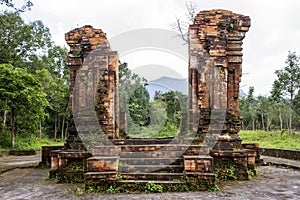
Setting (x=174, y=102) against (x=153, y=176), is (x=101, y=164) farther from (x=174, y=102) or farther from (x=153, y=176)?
(x=174, y=102)

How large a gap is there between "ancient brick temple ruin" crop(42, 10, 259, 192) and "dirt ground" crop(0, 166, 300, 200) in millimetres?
350

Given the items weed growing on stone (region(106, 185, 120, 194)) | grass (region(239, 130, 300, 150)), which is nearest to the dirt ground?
weed growing on stone (region(106, 185, 120, 194))

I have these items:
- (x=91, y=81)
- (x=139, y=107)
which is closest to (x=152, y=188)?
(x=91, y=81)

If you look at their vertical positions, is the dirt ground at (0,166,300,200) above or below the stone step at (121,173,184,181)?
below

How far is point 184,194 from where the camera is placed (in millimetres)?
5180

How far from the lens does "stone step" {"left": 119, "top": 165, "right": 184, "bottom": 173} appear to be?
6.27m

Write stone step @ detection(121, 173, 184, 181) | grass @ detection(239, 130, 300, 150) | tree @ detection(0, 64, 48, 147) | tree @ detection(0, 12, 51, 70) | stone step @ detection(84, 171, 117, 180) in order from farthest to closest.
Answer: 1. tree @ detection(0, 12, 51, 70)
2. grass @ detection(239, 130, 300, 150)
3. tree @ detection(0, 64, 48, 147)
4. stone step @ detection(121, 173, 184, 181)
5. stone step @ detection(84, 171, 117, 180)

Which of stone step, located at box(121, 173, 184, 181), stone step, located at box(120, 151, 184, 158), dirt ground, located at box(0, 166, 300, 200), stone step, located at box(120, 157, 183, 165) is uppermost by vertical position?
stone step, located at box(120, 151, 184, 158)

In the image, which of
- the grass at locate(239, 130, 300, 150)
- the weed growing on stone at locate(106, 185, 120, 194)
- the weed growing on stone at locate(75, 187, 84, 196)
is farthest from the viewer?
the grass at locate(239, 130, 300, 150)

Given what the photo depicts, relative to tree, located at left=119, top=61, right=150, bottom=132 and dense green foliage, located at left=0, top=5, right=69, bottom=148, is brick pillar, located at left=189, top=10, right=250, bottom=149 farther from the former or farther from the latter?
tree, located at left=119, top=61, right=150, bottom=132

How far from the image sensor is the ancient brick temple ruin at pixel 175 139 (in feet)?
19.1

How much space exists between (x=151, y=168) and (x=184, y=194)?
1.32 m

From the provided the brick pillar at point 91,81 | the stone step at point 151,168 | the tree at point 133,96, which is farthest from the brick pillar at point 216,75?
the tree at point 133,96

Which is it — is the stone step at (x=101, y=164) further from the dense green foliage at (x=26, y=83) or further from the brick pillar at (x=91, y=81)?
the dense green foliage at (x=26, y=83)
